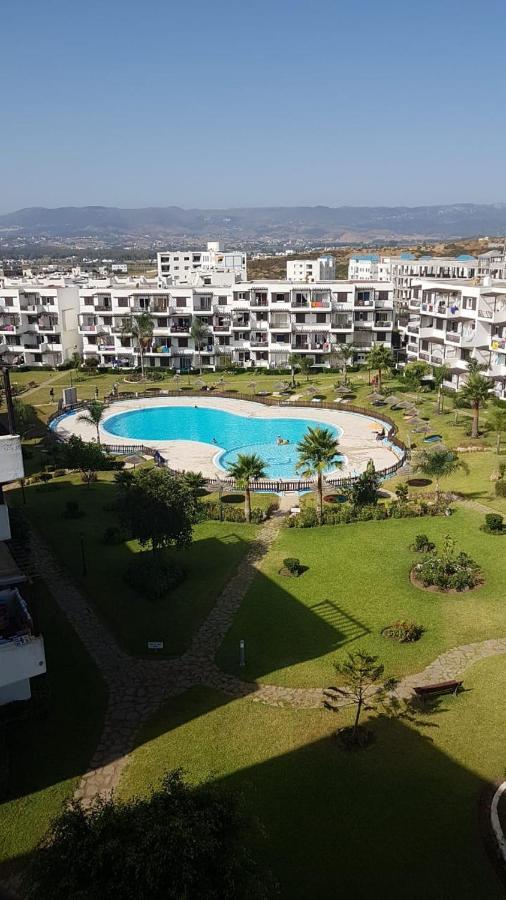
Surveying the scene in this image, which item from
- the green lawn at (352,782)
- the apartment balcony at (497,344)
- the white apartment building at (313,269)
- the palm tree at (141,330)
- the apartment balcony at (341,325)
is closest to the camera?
the green lawn at (352,782)

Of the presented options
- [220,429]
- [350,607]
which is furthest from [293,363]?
[350,607]

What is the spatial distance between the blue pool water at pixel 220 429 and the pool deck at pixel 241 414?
0.93 metres

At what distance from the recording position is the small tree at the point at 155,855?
9805mm

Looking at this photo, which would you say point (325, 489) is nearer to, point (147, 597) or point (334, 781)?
point (147, 597)

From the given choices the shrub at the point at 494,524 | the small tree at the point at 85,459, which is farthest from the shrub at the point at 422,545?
the small tree at the point at 85,459

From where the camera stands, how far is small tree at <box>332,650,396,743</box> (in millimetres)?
18828

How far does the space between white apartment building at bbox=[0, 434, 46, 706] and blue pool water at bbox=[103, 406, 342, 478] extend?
29.2 metres

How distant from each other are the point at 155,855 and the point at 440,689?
40.7ft

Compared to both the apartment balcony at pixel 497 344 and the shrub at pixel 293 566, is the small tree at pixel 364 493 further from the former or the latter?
the apartment balcony at pixel 497 344

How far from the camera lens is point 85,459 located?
42.2 meters

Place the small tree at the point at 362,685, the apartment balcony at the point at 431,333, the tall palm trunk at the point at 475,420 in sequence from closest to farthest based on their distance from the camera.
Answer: the small tree at the point at 362,685
the tall palm trunk at the point at 475,420
the apartment balcony at the point at 431,333

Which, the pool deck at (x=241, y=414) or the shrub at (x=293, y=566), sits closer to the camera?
the shrub at (x=293, y=566)

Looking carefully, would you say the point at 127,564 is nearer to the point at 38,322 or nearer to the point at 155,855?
the point at 155,855

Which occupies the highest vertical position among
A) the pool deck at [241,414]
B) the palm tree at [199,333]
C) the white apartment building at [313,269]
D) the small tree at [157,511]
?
the white apartment building at [313,269]
